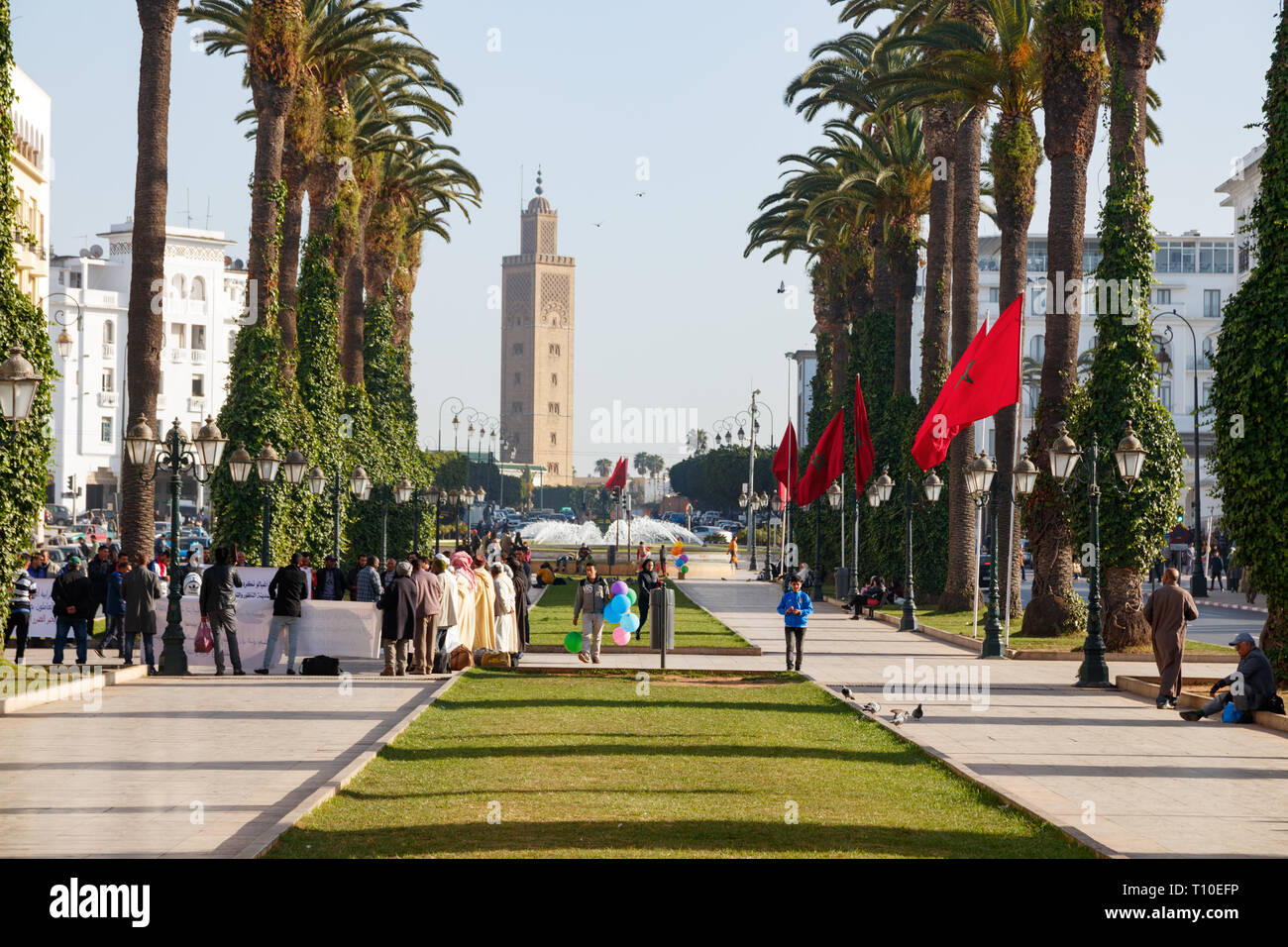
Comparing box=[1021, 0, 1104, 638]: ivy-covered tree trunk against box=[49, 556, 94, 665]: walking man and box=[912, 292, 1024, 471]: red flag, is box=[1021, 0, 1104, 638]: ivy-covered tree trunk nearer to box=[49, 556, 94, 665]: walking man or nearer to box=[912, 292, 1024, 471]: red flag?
box=[912, 292, 1024, 471]: red flag

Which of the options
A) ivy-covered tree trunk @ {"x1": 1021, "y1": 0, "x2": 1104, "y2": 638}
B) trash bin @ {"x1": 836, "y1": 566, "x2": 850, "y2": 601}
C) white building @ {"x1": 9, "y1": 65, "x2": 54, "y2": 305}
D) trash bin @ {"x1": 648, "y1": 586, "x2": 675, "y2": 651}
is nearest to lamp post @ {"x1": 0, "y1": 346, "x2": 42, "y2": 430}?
trash bin @ {"x1": 648, "y1": 586, "x2": 675, "y2": 651}

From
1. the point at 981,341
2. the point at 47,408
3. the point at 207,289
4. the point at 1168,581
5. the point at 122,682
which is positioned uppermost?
the point at 207,289

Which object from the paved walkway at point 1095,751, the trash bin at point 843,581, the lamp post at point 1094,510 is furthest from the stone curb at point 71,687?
the trash bin at point 843,581

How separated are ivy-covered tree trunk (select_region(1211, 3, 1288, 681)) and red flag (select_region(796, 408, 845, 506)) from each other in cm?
2172

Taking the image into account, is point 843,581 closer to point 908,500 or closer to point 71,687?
point 908,500

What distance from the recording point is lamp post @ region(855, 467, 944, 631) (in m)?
33.9

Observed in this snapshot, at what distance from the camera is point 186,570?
1282 inches

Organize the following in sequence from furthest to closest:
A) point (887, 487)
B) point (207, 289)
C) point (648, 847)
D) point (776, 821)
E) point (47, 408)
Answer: point (207, 289), point (887, 487), point (47, 408), point (776, 821), point (648, 847)

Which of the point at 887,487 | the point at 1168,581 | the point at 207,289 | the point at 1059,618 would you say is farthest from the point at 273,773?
the point at 207,289

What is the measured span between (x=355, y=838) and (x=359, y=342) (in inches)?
1477

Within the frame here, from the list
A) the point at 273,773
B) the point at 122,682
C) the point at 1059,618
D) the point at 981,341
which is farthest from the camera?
the point at 1059,618

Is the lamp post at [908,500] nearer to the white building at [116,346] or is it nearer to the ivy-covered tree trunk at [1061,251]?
the ivy-covered tree trunk at [1061,251]

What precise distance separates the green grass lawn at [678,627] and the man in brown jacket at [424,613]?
21.4 ft
